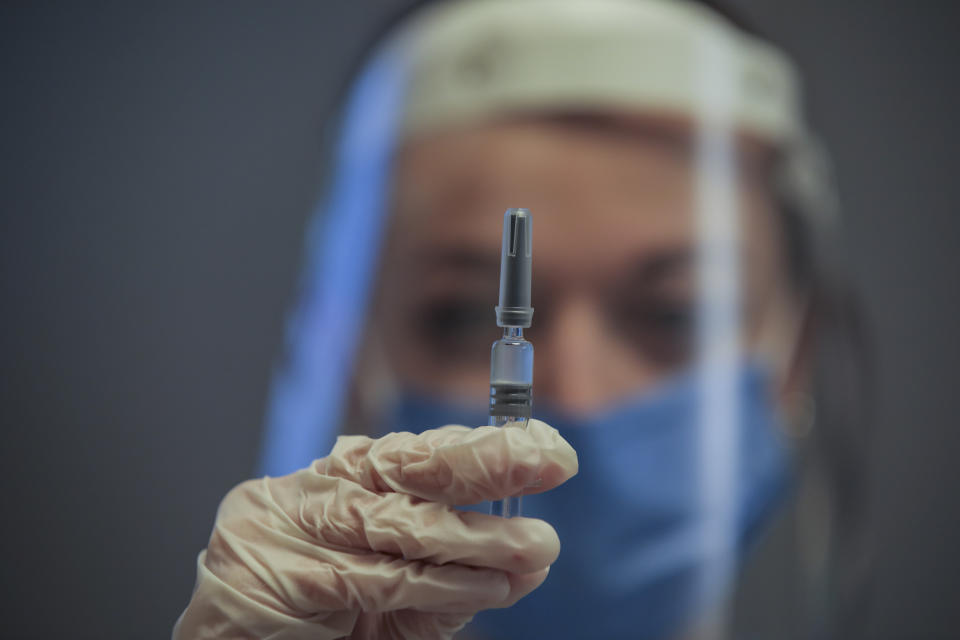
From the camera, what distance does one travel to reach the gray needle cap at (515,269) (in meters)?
0.59

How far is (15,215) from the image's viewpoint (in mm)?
1504

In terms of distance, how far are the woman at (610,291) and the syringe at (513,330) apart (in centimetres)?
54

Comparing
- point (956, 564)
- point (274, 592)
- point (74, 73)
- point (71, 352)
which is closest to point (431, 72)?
point (74, 73)

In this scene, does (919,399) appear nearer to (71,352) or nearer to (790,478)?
(790,478)

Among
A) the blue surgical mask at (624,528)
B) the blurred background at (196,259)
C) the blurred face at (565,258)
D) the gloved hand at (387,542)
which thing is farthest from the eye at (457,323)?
the gloved hand at (387,542)

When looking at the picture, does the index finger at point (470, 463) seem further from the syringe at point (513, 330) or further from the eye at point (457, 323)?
the eye at point (457, 323)

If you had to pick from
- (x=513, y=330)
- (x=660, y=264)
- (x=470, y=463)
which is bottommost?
(x=470, y=463)

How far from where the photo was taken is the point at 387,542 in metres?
0.60

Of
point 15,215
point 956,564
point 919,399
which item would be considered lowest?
point 956,564

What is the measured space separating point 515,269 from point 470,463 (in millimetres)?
155

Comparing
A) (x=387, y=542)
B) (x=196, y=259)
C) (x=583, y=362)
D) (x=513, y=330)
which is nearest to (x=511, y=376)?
(x=513, y=330)

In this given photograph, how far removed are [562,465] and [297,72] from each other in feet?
4.66

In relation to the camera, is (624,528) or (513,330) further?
(624,528)

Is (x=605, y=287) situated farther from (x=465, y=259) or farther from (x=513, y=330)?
(x=513, y=330)
